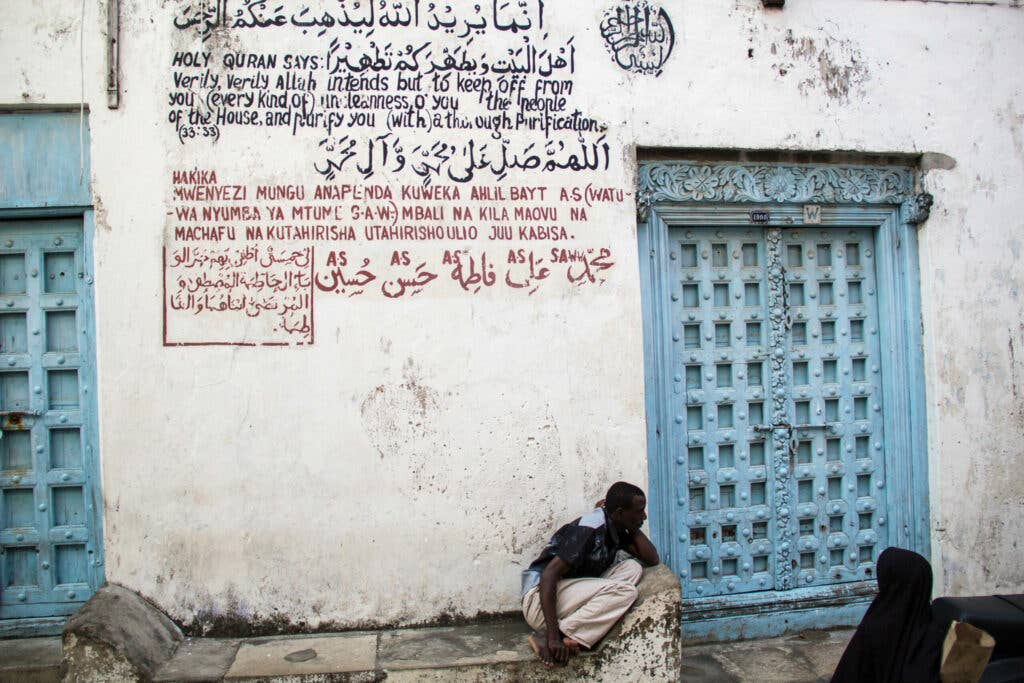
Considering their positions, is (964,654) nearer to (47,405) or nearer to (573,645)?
(573,645)

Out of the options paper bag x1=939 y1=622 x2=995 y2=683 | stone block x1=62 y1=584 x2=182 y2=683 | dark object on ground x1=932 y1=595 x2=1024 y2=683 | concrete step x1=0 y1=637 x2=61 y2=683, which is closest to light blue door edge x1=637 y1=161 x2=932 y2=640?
dark object on ground x1=932 y1=595 x2=1024 y2=683

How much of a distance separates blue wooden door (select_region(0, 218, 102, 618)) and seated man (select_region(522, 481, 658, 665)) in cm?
235

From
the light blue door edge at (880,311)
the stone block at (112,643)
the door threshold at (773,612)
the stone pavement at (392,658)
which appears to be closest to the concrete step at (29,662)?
the stone pavement at (392,658)

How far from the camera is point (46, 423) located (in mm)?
4043

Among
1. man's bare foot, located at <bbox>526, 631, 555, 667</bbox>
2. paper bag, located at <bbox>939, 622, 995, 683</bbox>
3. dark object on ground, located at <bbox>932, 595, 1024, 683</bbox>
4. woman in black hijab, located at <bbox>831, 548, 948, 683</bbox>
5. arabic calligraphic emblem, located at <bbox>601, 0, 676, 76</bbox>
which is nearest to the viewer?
paper bag, located at <bbox>939, 622, 995, 683</bbox>

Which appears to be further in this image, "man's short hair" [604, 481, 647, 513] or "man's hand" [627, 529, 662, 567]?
"man's hand" [627, 529, 662, 567]

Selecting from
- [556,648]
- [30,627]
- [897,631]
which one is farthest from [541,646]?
[30,627]

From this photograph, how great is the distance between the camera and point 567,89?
4.27 m

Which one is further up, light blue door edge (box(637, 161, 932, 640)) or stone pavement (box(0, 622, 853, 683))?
light blue door edge (box(637, 161, 932, 640))

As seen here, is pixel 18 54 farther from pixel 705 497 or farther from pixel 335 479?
pixel 705 497

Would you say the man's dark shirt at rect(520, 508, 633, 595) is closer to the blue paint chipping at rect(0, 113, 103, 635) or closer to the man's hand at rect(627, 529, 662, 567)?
the man's hand at rect(627, 529, 662, 567)

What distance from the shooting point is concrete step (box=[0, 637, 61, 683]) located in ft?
12.2

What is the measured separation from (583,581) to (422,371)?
136cm

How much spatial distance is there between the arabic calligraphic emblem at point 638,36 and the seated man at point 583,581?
233 cm
